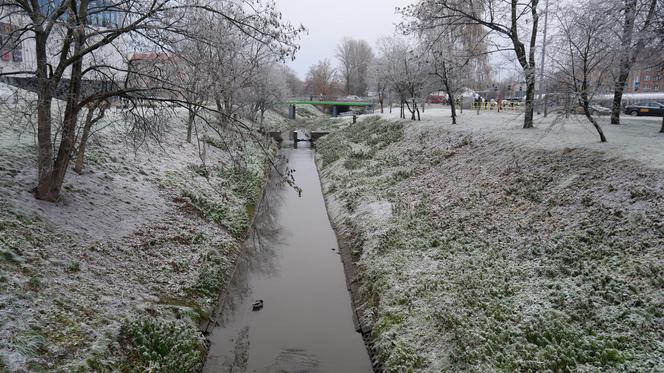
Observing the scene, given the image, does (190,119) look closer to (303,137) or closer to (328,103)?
(303,137)

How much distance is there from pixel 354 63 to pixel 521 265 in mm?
93883

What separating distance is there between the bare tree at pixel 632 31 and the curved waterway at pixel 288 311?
12.7 m

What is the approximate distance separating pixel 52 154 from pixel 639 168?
1461cm

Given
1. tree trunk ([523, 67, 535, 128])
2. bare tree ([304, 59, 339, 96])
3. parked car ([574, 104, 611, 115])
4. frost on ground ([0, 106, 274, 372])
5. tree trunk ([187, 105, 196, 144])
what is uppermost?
bare tree ([304, 59, 339, 96])

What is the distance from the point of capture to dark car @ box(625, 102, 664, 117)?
34.1 meters

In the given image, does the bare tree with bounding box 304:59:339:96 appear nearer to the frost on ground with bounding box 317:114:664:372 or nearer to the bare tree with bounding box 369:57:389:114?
the bare tree with bounding box 369:57:389:114

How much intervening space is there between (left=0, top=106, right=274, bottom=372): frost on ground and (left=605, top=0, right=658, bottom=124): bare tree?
14.6m

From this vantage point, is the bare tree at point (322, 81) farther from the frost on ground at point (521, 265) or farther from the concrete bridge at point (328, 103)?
the frost on ground at point (521, 265)

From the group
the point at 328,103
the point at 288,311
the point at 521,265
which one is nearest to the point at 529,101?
the point at 521,265

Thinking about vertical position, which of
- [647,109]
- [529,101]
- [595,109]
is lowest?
[595,109]

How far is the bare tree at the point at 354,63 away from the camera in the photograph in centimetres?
Answer: 9688

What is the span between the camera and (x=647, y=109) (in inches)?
1361

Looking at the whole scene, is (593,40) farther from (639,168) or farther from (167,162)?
(167,162)

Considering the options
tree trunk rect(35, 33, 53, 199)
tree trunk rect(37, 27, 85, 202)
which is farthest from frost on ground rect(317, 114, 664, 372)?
tree trunk rect(35, 33, 53, 199)
